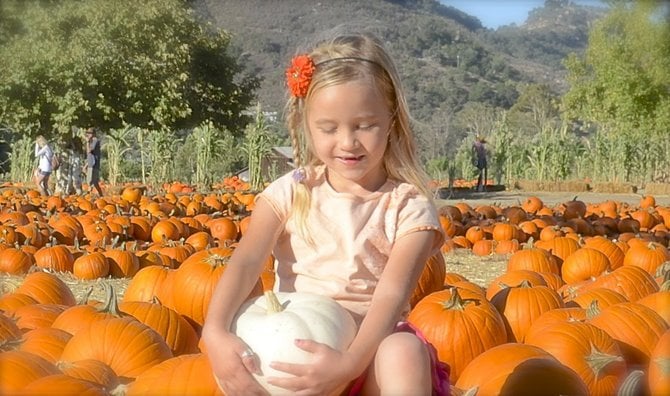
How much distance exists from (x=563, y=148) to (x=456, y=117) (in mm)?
38848

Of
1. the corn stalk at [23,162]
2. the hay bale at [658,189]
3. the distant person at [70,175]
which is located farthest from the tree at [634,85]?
the corn stalk at [23,162]

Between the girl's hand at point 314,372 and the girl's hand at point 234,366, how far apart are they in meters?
0.04

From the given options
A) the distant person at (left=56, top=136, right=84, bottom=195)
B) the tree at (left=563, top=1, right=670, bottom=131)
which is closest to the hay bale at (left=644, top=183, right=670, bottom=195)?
the tree at (left=563, top=1, right=670, bottom=131)

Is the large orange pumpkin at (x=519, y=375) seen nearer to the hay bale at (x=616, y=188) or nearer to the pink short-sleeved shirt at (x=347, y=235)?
the pink short-sleeved shirt at (x=347, y=235)

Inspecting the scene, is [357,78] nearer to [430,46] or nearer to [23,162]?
[23,162]

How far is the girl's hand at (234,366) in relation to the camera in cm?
181

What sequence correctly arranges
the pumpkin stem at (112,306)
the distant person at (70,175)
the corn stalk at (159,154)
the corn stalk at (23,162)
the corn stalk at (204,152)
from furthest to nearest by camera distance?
1. the corn stalk at (23,162)
2. the corn stalk at (204,152)
3. the corn stalk at (159,154)
4. the distant person at (70,175)
5. the pumpkin stem at (112,306)

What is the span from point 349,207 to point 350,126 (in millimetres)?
234

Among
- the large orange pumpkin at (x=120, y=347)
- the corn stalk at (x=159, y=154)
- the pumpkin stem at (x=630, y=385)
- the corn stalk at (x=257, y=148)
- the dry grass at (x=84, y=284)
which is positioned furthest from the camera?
the corn stalk at (x=159, y=154)

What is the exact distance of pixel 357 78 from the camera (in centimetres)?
219

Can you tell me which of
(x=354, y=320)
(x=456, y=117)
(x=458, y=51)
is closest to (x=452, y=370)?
(x=354, y=320)

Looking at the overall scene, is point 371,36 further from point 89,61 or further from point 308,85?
point 89,61

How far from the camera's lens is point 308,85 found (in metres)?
2.26

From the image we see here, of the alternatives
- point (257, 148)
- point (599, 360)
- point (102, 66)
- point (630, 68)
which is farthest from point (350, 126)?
point (630, 68)
